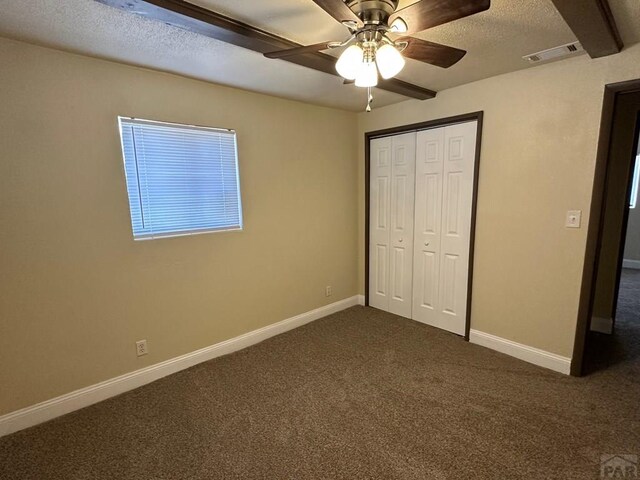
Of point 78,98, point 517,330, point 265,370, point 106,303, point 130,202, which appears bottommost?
point 265,370

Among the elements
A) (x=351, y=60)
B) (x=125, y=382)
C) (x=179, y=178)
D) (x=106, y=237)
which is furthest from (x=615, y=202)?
(x=125, y=382)

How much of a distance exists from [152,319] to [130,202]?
35.1 inches

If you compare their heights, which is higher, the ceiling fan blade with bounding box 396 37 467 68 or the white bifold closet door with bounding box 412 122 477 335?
the ceiling fan blade with bounding box 396 37 467 68

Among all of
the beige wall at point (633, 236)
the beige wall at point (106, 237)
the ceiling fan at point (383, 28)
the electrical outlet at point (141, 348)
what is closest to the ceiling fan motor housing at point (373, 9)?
Answer: the ceiling fan at point (383, 28)

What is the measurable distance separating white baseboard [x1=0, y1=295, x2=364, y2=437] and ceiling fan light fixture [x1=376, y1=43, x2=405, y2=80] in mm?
2477

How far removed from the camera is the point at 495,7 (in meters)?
1.49

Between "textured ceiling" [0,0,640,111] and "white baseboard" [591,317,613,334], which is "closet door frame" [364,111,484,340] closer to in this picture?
"textured ceiling" [0,0,640,111]

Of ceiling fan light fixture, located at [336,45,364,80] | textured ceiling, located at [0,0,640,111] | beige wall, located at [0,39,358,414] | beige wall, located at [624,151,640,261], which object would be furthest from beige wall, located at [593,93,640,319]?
beige wall, located at [624,151,640,261]

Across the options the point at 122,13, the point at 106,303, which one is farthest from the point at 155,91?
the point at 106,303

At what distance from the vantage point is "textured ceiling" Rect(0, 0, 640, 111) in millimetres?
1477

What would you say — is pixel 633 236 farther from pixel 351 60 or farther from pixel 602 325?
pixel 351 60

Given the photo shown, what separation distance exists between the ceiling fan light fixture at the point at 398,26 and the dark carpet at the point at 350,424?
81.1 inches

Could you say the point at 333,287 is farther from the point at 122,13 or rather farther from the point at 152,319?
the point at 122,13

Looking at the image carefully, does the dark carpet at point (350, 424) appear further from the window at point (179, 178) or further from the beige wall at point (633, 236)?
the beige wall at point (633, 236)
